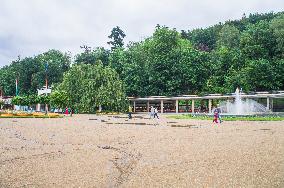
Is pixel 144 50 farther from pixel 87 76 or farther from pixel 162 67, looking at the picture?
pixel 87 76

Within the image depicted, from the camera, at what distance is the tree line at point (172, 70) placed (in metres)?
57.3

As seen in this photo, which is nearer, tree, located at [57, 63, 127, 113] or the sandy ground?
the sandy ground

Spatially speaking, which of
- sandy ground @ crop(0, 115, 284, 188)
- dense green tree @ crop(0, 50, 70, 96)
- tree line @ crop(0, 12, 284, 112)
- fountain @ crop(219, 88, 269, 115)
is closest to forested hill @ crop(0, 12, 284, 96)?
tree line @ crop(0, 12, 284, 112)

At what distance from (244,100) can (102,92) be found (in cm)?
2186

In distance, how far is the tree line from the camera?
5731 cm

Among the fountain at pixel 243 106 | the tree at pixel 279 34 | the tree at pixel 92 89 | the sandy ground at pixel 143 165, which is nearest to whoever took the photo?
the sandy ground at pixel 143 165

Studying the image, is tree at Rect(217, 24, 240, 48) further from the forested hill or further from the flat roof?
the flat roof

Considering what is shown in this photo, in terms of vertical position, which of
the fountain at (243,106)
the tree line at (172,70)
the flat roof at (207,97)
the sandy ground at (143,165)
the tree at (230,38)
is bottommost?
the sandy ground at (143,165)

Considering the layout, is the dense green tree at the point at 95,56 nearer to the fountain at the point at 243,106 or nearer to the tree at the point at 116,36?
the tree at the point at 116,36

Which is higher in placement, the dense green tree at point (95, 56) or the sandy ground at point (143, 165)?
the dense green tree at point (95, 56)

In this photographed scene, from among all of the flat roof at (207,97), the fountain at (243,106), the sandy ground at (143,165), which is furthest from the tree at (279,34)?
the sandy ground at (143,165)

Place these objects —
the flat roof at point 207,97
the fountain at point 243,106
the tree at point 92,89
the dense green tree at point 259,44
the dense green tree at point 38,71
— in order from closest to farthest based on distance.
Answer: the fountain at point 243,106, the flat roof at point 207,97, the tree at point 92,89, the dense green tree at point 259,44, the dense green tree at point 38,71

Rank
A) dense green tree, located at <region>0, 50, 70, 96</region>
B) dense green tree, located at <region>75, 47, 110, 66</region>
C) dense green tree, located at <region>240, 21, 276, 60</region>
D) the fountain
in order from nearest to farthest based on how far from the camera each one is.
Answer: the fountain → dense green tree, located at <region>240, 21, 276, 60</region> → dense green tree, located at <region>75, 47, 110, 66</region> → dense green tree, located at <region>0, 50, 70, 96</region>

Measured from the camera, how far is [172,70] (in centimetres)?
6562
